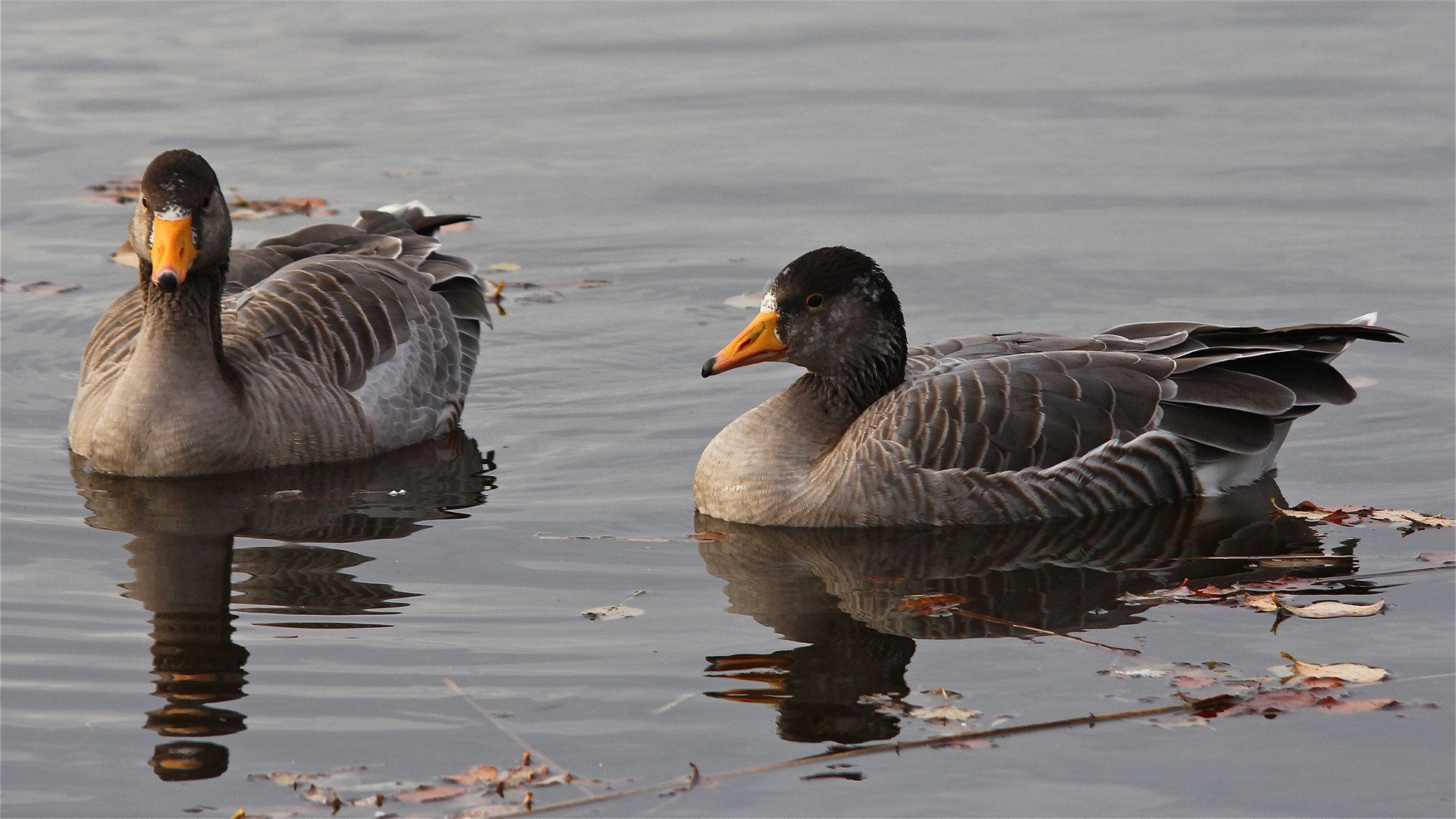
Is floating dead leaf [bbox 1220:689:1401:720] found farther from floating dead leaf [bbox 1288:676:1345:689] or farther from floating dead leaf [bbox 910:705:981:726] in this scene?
floating dead leaf [bbox 910:705:981:726]

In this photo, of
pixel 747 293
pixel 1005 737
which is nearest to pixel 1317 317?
pixel 747 293

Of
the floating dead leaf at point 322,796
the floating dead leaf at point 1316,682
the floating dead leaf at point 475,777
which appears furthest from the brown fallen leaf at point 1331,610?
the floating dead leaf at point 322,796

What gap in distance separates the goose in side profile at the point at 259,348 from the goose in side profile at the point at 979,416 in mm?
2602

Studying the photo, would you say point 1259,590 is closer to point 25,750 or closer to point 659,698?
point 659,698

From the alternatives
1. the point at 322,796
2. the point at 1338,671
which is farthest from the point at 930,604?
the point at 322,796

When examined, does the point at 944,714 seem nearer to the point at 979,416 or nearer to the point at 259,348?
the point at 979,416

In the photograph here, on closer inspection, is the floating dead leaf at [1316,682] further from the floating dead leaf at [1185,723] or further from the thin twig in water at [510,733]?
the thin twig in water at [510,733]

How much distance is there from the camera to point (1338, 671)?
764cm

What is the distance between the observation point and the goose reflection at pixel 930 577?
305 inches

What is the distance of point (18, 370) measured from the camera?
12.8m

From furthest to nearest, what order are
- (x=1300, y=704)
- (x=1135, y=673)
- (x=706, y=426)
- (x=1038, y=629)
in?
(x=706, y=426) → (x=1038, y=629) → (x=1135, y=673) → (x=1300, y=704)

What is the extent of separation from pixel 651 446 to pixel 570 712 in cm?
428

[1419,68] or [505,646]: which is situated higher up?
[1419,68]

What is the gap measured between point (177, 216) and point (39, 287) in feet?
15.5
